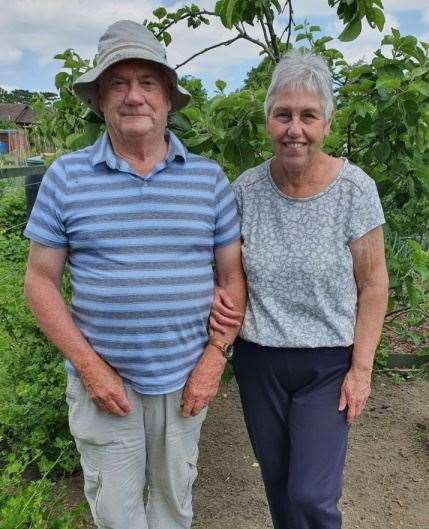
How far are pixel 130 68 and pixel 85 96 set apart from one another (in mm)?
231

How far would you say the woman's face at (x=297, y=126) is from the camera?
2.04 meters

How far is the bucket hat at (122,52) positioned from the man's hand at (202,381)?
2.91ft

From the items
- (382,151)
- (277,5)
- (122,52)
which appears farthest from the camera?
(277,5)

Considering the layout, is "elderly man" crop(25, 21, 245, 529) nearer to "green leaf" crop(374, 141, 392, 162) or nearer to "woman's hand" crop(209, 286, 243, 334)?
"woman's hand" crop(209, 286, 243, 334)

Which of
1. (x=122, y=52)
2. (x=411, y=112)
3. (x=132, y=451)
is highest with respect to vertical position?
(x=122, y=52)

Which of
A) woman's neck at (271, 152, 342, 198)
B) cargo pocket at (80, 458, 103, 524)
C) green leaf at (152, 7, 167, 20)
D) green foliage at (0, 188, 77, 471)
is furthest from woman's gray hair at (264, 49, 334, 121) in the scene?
green foliage at (0, 188, 77, 471)

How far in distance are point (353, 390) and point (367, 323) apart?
233mm

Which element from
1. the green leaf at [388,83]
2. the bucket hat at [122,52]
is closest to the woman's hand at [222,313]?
the bucket hat at [122,52]

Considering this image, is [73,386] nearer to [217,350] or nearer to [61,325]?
[61,325]

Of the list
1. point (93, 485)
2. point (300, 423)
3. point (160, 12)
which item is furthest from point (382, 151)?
point (93, 485)

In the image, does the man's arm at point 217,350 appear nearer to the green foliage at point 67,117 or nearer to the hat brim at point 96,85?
the hat brim at point 96,85

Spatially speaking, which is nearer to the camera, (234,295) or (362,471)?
(234,295)

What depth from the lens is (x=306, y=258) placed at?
2.09 m

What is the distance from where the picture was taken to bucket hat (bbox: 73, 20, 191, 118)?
196cm
